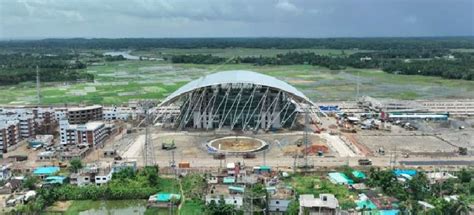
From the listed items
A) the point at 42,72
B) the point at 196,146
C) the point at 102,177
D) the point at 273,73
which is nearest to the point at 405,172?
the point at 196,146

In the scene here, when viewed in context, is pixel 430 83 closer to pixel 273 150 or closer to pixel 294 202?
pixel 273 150

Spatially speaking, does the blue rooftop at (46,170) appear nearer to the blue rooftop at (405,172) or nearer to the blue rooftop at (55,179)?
the blue rooftop at (55,179)

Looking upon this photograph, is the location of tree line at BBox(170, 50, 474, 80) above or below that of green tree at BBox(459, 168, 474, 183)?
above

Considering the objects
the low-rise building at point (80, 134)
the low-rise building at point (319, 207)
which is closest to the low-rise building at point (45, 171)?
the low-rise building at point (80, 134)

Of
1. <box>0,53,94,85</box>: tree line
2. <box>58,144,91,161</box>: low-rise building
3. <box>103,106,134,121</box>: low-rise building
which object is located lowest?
<box>58,144,91,161</box>: low-rise building

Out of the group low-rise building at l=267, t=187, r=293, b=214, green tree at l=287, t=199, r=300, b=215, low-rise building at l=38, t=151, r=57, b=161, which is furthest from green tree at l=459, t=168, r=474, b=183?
low-rise building at l=38, t=151, r=57, b=161

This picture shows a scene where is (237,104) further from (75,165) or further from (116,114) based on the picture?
(75,165)

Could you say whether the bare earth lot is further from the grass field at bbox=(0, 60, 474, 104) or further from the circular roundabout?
the grass field at bbox=(0, 60, 474, 104)
